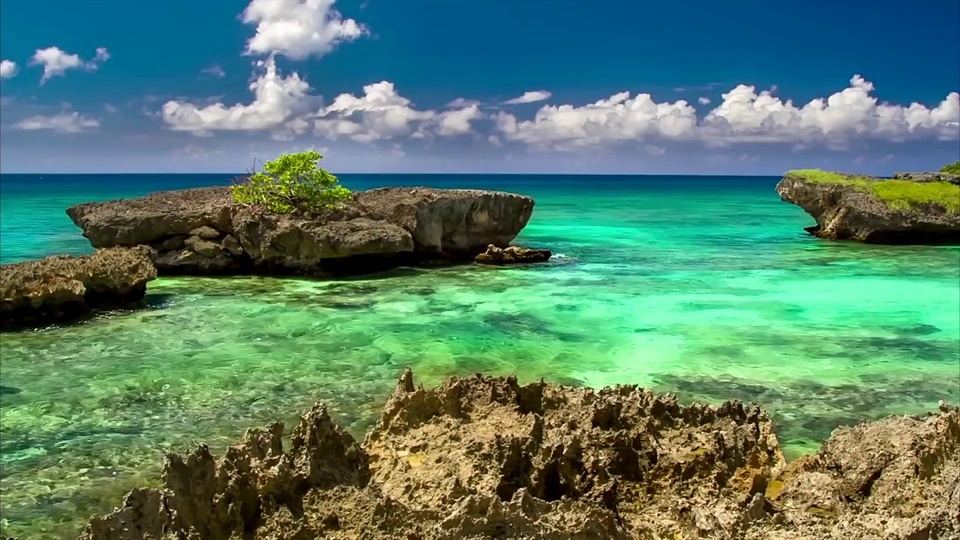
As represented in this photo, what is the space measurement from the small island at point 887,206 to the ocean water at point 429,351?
7.10 m

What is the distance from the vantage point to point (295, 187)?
73.0 feet

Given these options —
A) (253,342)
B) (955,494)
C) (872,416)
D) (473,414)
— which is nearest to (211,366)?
(253,342)

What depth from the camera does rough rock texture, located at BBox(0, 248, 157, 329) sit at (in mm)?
13805

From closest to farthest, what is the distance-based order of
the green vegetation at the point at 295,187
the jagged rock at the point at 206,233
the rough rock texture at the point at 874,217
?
the jagged rock at the point at 206,233
the green vegetation at the point at 295,187
the rough rock texture at the point at 874,217

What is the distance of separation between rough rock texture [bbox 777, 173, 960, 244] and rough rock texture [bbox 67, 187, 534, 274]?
17.2 metres

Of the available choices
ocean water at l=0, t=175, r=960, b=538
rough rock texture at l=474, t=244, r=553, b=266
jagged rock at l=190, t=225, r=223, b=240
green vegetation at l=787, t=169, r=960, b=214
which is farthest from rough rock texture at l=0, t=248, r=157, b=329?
green vegetation at l=787, t=169, r=960, b=214

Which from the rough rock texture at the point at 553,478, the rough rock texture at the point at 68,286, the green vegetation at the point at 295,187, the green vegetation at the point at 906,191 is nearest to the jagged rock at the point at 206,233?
the green vegetation at the point at 295,187

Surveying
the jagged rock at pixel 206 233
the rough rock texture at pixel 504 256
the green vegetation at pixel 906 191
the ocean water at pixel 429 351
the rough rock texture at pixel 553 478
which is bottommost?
the ocean water at pixel 429 351

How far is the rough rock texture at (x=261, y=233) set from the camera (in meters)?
20.4

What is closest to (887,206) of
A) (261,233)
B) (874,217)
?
(874,217)

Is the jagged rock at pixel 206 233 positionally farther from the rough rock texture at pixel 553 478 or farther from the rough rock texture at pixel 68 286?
the rough rock texture at pixel 553 478

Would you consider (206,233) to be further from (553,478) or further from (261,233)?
(553,478)

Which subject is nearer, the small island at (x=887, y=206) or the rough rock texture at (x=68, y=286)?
the rough rock texture at (x=68, y=286)

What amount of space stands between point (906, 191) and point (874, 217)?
6.62 ft
